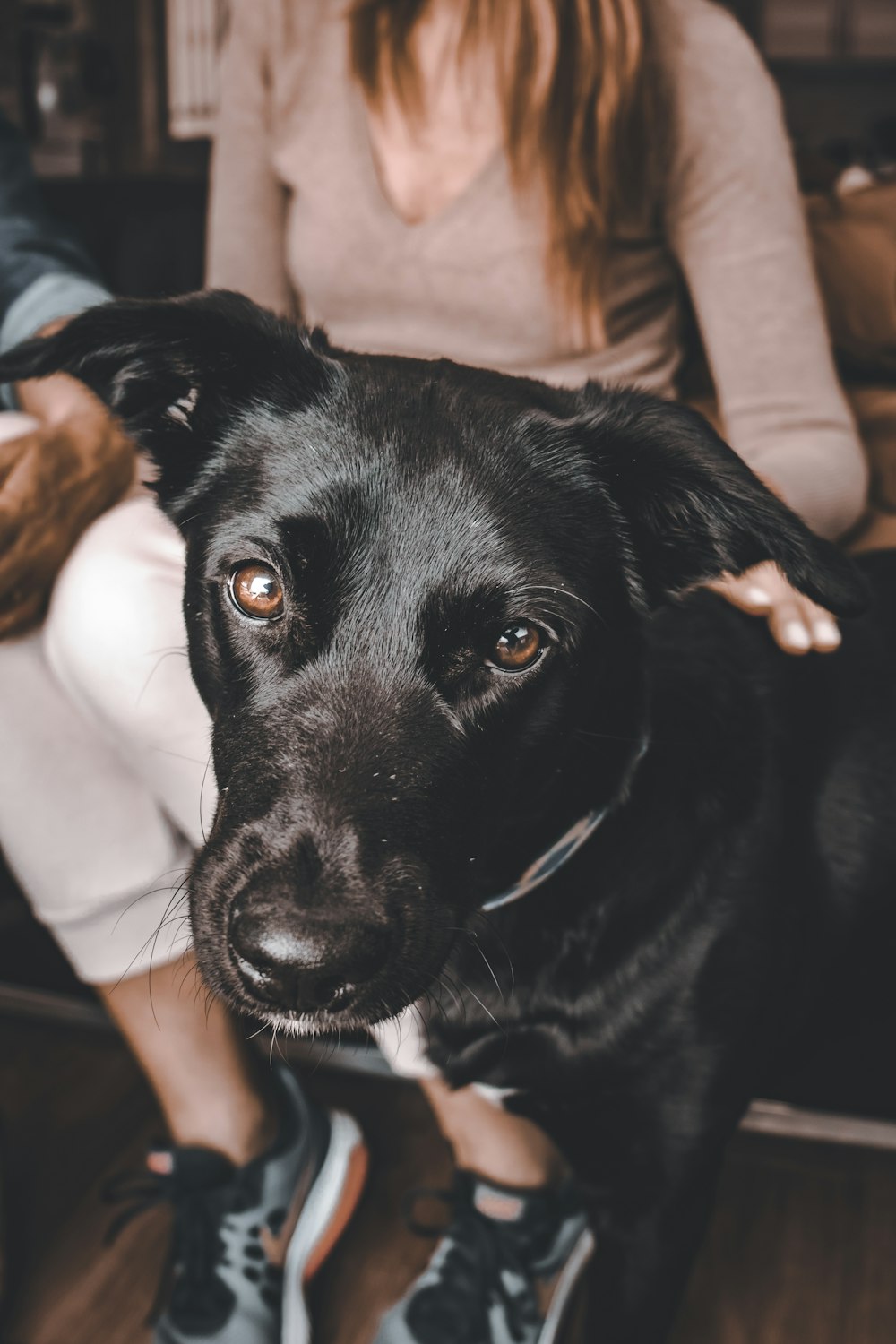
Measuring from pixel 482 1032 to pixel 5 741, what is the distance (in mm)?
539

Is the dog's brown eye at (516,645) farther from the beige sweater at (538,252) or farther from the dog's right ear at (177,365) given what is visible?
the beige sweater at (538,252)

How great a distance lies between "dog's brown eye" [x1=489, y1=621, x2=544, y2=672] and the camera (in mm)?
771

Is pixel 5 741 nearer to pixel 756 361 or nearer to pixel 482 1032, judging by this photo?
pixel 482 1032

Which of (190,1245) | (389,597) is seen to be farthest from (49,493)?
(190,1245)

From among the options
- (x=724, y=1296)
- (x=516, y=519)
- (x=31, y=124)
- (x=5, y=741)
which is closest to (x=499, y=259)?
(x=516, y=519)

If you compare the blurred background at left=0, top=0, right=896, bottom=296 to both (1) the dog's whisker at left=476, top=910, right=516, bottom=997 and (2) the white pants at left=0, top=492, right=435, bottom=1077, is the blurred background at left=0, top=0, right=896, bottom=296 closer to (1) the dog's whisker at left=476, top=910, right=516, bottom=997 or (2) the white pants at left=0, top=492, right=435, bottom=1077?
(2) the white pants at left=0, top=492, right=435, bottom=1077

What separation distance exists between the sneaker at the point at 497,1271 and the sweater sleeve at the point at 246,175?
3.93 feet

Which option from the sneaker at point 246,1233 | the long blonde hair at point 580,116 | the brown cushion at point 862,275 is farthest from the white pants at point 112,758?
the brown cushion at point 862,275

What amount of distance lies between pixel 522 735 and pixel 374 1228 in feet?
2.67

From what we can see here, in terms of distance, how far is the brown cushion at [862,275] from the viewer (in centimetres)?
154

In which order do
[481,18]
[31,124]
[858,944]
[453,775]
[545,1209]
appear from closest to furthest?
[453,775] → [858,944] → [545,1209] → [481,18] → [31,124]

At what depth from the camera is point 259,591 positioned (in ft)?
2.57

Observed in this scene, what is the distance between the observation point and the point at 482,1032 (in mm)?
939

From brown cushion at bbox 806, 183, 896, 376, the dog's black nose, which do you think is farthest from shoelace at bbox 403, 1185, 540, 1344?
brown cushion at bbox 806, 183, 896, 376
